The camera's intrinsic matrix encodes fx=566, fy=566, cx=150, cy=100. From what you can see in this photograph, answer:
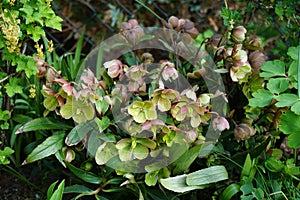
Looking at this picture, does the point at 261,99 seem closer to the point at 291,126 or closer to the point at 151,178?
the point at 291,126

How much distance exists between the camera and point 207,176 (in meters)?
1.74

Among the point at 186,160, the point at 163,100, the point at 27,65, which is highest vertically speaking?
the point at 27,65

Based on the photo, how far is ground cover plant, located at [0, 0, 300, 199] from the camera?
5.55 feet

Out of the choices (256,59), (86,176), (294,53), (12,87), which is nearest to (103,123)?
(86,176)

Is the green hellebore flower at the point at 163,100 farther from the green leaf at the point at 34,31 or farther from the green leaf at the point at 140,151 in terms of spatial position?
the green leaf at the point at 34,31

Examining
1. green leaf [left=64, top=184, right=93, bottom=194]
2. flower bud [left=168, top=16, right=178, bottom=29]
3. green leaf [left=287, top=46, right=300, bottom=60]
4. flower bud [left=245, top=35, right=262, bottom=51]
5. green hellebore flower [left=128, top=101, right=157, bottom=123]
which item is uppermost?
flower bud [left=168, top=16, right=178, bottom=29]

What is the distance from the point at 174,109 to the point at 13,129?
0.68 m

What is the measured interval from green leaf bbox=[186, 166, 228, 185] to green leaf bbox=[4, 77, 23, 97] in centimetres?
61

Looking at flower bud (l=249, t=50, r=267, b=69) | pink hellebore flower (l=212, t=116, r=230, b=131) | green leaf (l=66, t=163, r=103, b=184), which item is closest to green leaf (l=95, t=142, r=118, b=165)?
green leaf (l=66, t=163, r=103, b=184)

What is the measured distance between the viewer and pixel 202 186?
177cm

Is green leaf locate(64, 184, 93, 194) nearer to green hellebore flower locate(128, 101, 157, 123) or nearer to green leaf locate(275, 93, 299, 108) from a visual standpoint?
green hellebore flower locate(128, 101, 157, 123)

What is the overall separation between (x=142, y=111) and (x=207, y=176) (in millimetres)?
296

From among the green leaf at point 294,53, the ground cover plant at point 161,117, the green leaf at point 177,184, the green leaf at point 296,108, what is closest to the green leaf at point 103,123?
the ground cover plant at point 161,117

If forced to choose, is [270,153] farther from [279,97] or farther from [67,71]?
[67,71]
